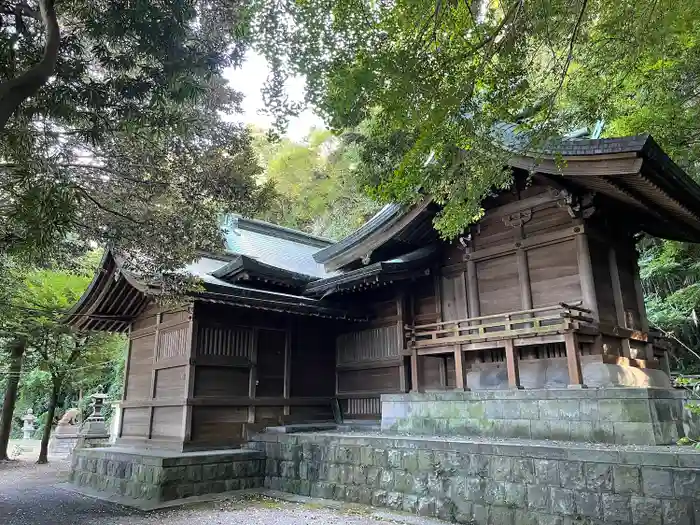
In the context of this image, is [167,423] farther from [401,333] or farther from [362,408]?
[401,333]

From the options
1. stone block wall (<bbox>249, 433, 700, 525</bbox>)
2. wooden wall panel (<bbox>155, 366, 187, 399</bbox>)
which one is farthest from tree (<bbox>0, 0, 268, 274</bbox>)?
stone block wall (<bbox>249, 433, 700, 525</bbox>)

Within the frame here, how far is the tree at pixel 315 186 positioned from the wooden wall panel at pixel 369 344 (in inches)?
481

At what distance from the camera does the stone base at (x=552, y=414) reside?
5949 mm

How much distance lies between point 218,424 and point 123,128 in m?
5.93

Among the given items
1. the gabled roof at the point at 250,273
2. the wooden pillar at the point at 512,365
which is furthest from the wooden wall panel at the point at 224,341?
the wooden pillar at the point at 512,365

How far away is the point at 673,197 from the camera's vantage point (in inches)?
275

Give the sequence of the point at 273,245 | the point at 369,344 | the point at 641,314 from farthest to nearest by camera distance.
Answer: the point at 273,245, the point at 369,344, the point at 641,314

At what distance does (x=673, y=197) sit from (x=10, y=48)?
834 centimetres

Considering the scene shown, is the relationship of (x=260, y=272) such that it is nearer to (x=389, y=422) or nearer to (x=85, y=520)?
(x=389, y=422)

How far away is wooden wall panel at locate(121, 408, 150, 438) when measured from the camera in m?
10.2

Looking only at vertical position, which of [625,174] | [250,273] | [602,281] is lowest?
[602,281]

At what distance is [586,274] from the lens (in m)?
7.60

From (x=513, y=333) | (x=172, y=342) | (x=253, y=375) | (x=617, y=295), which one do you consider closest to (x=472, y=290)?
(x=513, y=333)

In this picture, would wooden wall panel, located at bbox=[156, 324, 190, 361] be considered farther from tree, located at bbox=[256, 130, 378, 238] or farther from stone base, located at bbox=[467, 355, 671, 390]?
tree, located at bbox=[256, 130, 378, 238]
